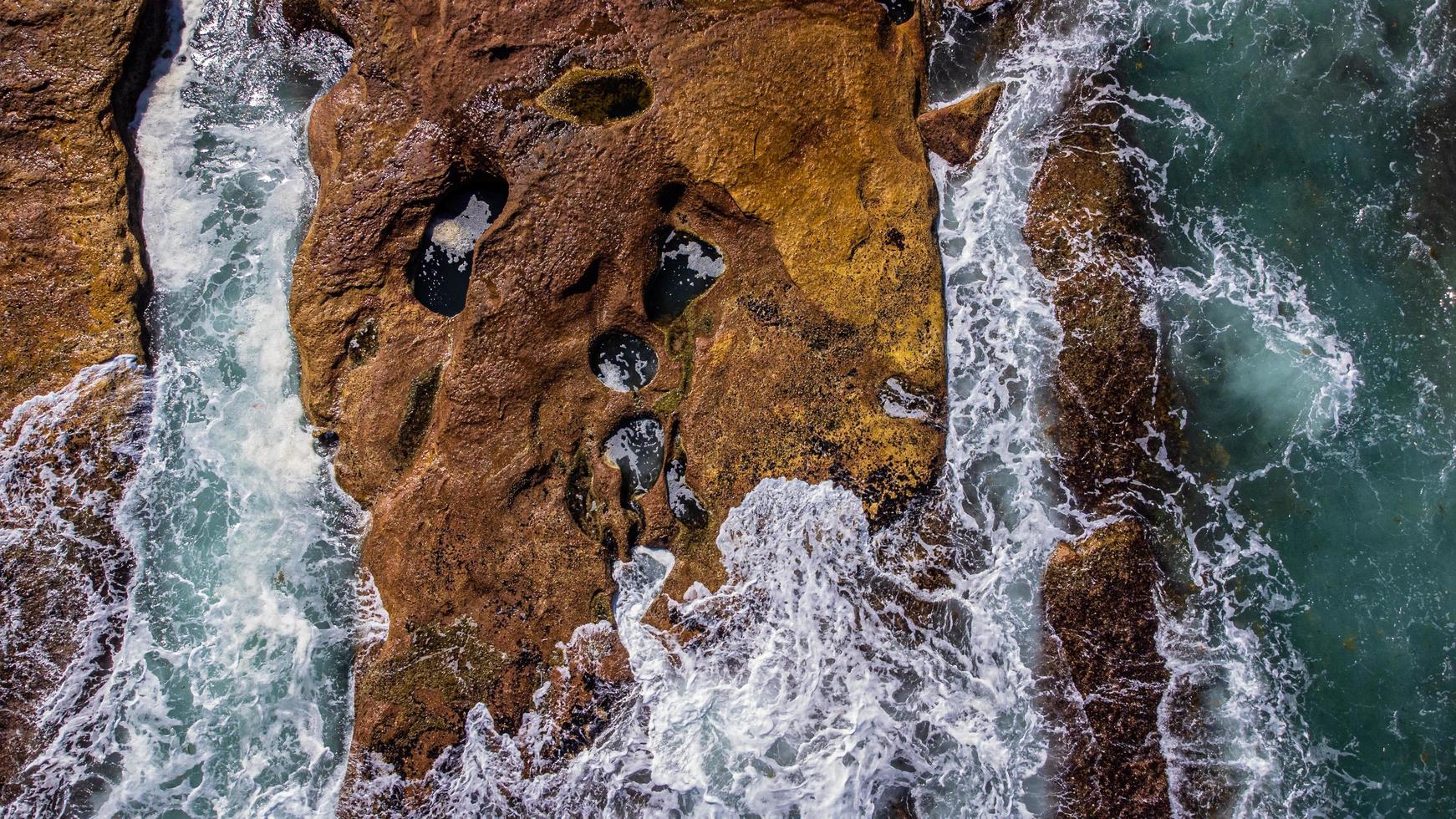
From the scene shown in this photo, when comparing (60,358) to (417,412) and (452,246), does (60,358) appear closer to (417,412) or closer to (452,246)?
(417,412)

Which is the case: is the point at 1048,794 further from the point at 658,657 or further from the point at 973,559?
the point at 658,657

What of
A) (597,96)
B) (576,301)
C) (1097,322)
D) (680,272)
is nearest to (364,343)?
(576,301)

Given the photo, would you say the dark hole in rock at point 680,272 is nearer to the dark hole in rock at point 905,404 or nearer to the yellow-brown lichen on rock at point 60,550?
the dark hole in rock at point 905,404

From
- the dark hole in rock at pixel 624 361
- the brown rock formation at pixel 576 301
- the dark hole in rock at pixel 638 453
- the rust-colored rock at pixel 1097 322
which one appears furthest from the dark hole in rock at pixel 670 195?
the rust-colored rock at pixel 1097 322

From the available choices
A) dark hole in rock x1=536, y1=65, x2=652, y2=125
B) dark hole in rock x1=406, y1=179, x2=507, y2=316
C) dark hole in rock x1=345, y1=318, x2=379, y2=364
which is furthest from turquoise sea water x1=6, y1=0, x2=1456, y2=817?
dark hole in rock x1=536, y1=65, x2=652, y2=125

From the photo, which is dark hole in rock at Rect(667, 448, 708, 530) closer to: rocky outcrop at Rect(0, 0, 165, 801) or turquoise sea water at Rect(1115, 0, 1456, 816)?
turquoise sea water at Rect(1115, 0, 1456, 816)

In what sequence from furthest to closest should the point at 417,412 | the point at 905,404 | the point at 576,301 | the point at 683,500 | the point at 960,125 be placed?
1. the point at 960,125
2. the point at 905,404
3. the point at 683,500
4. the point at 417,412
5. the point at 576,301
